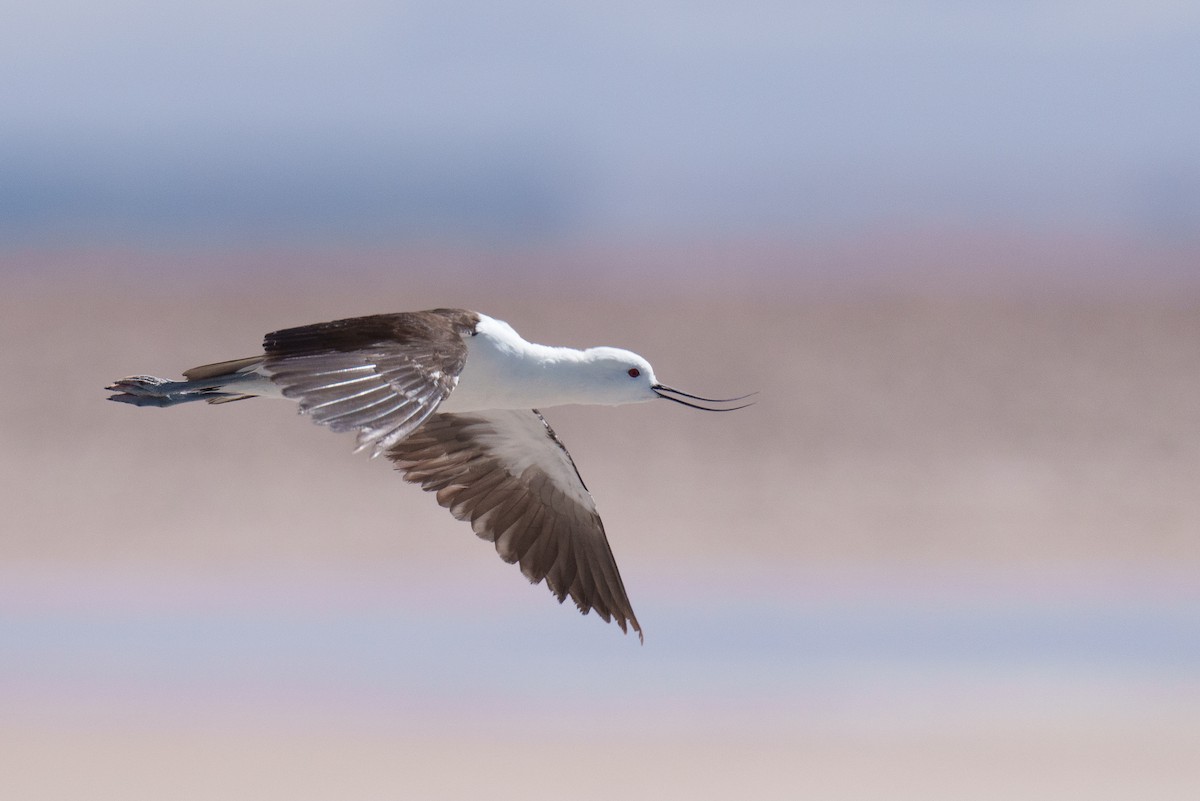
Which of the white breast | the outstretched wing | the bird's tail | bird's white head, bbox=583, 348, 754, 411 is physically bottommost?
the outstretched wing

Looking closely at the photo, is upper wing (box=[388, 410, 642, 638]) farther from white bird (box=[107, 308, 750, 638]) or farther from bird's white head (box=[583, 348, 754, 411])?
bird's white head (box=[583, 348, 754, 411])

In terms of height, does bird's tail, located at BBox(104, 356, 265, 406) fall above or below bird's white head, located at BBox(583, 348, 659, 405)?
below

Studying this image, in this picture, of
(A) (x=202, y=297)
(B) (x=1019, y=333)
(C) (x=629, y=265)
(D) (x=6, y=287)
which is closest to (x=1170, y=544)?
(B) (x=1019, y=333)

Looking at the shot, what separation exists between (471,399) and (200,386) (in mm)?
1314

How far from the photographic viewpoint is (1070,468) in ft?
101

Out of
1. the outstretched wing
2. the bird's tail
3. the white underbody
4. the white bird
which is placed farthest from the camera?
the white underbody

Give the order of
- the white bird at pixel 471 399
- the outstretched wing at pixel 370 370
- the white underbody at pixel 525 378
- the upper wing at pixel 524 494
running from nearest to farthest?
the outstretched wing at pixel 370 370 < the white bird at pixel 471 399 < the white underbody at pixel 525 378 < the upper wing at pixel 524 494

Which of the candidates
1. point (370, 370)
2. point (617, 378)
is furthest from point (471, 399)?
point (370, 370)

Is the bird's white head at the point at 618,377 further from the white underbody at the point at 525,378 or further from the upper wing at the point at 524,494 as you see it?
the upper wing at the point at 524,494

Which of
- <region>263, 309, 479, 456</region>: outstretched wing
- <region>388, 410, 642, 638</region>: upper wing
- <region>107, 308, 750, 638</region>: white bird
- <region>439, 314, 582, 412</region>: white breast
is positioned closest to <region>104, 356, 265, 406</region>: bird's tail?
<region>107, 308, 750, 638</region>: white bird

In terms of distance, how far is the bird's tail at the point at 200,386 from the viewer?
10.2 m

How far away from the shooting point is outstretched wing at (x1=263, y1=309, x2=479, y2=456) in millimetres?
8859

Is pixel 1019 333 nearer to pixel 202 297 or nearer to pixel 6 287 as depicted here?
pixel 202 297

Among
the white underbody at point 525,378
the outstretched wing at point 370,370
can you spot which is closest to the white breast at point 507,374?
the white underbody at point 525,378
